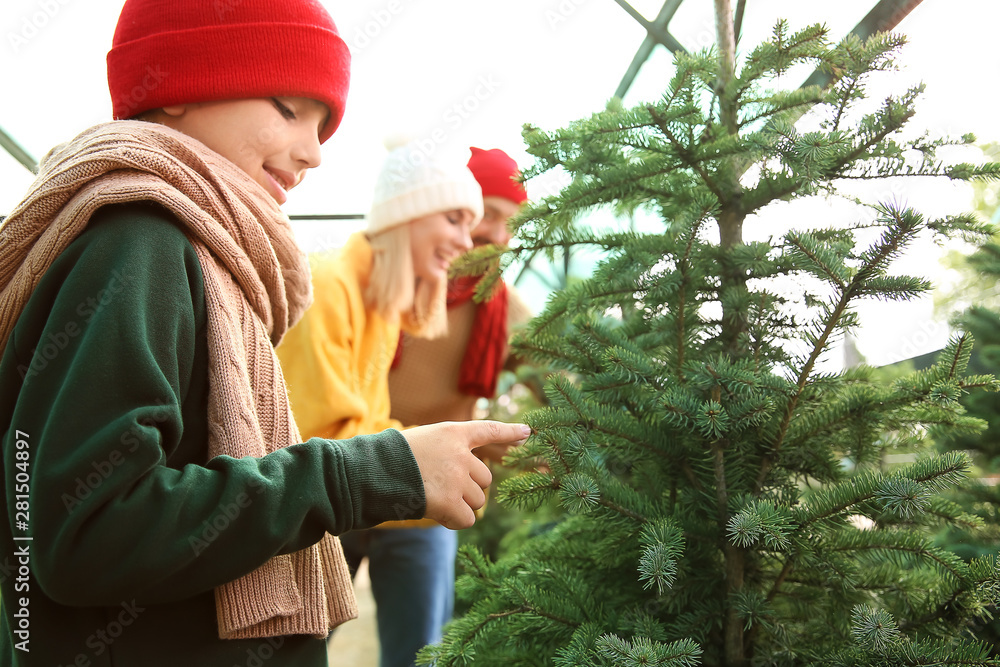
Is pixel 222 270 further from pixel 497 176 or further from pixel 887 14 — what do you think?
pixel 887 14

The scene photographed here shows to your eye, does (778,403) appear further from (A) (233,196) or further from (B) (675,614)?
(A) (233,196)

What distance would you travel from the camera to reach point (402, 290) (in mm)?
2082

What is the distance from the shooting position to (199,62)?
3.14 feet

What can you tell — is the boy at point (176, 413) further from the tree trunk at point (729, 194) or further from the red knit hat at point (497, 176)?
the red knit hat at point (497, 176)

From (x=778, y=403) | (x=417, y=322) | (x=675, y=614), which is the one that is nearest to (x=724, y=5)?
(x=778, y=403)

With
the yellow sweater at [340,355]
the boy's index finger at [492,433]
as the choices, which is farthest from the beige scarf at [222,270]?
the yellow sweater at [340,355]

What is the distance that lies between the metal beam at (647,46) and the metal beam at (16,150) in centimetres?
341

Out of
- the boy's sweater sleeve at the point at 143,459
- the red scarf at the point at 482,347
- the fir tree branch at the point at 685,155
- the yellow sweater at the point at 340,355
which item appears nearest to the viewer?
the boy's sweater sleeve at the point at 143,459

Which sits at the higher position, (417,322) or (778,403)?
(417,322)

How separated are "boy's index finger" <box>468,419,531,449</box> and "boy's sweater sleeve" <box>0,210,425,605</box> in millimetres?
92

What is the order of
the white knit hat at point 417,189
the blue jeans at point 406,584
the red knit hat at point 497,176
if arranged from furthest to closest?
the red knit hat at point 497,176 < the white knit hat at point 417,189 < the blue jeans at point 406,584

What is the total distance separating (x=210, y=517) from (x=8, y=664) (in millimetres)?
401

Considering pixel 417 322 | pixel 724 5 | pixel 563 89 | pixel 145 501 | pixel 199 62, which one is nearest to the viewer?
pixel 145 501

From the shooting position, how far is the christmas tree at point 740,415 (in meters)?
0.92
